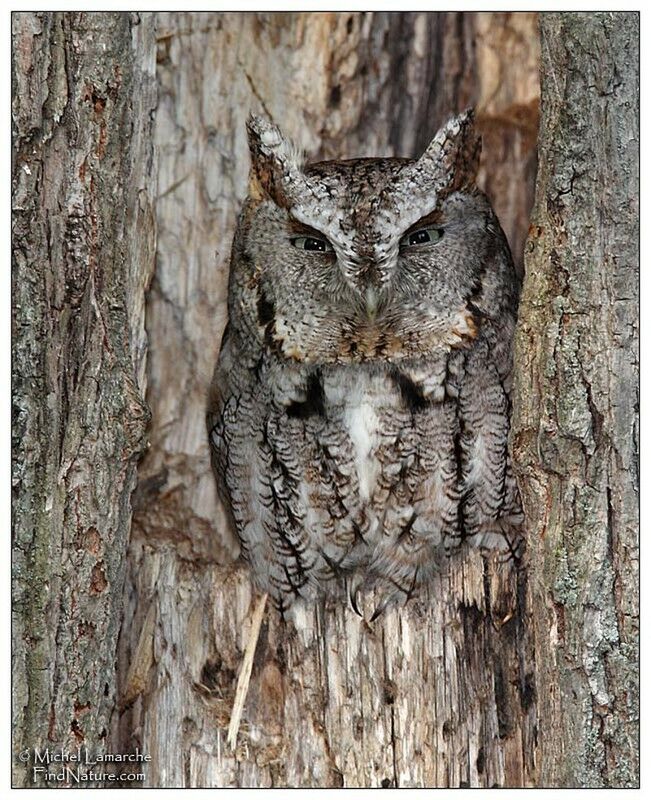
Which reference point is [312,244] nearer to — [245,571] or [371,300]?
[371,300]

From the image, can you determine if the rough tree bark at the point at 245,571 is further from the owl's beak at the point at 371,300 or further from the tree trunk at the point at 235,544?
the owl's beak at the point at 371,300

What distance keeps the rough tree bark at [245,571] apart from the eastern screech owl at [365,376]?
0.13 m

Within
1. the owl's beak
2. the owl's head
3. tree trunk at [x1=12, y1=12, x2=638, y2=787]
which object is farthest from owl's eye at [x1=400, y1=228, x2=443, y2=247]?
tree trunk at [x1=12, y1=12, x2=638, y2=787]

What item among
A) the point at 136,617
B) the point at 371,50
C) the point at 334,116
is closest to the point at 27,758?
the point at 136,617

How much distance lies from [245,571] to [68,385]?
2.48ft

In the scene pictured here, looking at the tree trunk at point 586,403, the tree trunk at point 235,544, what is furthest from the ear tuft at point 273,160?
the tree trunk at point 586,403

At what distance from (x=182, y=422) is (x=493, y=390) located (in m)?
1.05

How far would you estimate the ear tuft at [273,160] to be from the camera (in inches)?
96.4

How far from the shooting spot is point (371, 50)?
3307 mm

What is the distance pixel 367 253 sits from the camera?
7.52ft

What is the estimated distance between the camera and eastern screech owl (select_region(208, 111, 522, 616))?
95.5 inches

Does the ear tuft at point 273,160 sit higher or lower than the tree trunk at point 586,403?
higher

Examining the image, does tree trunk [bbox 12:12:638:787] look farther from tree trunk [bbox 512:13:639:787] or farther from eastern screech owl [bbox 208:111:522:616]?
eastern screech owl [bbox 208:111:522:616]

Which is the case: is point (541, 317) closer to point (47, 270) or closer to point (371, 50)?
point (47, 270)
